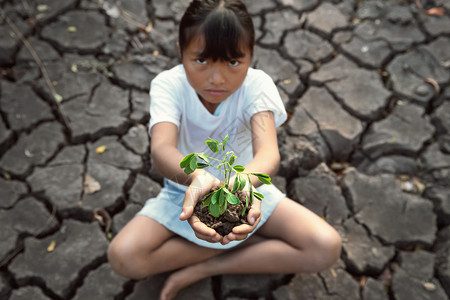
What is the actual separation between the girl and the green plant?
34 centimetres

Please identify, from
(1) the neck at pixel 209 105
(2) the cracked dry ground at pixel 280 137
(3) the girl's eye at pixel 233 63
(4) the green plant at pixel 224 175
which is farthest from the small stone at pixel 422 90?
(4) the green plant at pixel 224 175

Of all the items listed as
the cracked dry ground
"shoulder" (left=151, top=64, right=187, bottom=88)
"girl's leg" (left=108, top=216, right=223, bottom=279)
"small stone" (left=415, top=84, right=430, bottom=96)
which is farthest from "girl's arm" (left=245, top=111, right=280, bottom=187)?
"small stone" (left=415, top=84, right=430, bottom=96)

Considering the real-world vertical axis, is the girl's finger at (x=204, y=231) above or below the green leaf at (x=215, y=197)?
below

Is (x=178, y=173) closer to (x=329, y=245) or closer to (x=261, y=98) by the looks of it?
(x=261, y=98)

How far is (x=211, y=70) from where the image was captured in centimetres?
140

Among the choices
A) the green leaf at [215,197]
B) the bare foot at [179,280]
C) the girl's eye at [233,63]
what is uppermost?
the girl's eye at [233,63]

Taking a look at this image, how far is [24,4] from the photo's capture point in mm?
3008

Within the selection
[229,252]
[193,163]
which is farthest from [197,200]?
[229,252]

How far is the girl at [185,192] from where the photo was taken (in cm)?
154

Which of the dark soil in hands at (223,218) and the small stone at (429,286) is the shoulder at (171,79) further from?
the small stone at (429,286)

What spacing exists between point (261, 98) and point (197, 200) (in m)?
0.62

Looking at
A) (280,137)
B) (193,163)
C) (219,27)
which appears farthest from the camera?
(280,137)

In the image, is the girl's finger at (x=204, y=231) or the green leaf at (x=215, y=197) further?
the girl's finger at (x=204, y=231)

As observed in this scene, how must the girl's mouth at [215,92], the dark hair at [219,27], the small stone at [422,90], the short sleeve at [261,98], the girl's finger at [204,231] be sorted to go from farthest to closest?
the small stone at [422,90] → the short sleeve at [261,98] → the girl's mouth at [215,92] → the dark hair at [219,27] → the girl's finger at [204,231]
